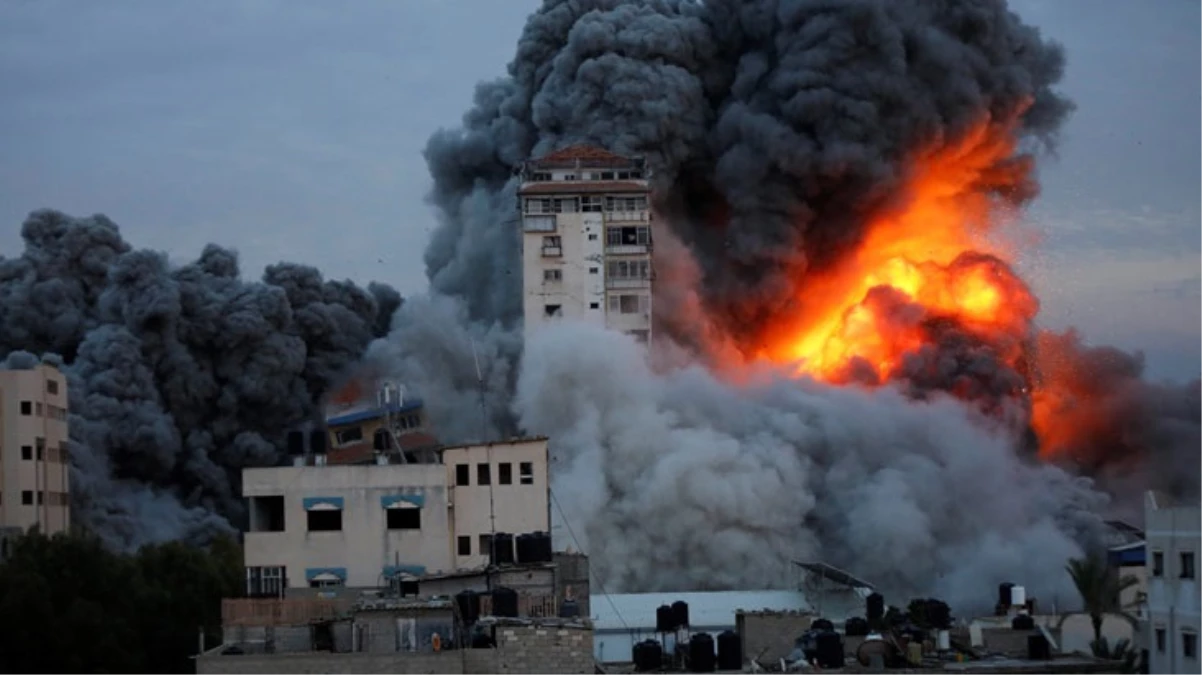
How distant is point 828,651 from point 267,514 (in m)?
17.0

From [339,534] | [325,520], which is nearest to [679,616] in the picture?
[339,534]

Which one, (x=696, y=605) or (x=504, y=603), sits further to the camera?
(x=696, y=605)

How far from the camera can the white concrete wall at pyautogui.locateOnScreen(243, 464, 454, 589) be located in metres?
53.8

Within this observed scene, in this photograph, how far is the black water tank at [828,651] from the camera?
41.4 meters

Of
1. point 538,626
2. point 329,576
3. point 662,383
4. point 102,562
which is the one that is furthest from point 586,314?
point 538,626

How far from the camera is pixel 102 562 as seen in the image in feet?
208

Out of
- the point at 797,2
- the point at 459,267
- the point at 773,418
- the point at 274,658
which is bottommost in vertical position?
the point at 274,658

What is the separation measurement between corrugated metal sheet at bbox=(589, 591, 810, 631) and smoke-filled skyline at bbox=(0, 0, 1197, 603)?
14927mm

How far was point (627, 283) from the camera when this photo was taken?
91.1 meters

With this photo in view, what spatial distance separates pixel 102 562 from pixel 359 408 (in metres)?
26.8

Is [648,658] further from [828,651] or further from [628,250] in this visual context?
[628,250]

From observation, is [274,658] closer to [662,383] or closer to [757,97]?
[662,383]

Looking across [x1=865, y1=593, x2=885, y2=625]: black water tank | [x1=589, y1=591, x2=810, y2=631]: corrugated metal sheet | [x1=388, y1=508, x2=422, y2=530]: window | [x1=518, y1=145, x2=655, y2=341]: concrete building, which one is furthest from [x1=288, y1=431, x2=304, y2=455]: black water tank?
[x1=518, y1=145, x2=655, y2=341]: concrete building

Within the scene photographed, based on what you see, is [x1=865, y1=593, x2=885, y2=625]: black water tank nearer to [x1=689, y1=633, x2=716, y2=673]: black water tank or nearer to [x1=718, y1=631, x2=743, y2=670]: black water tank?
[x1=718, y1=631, x2=743, y2=670]: black water tank
